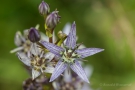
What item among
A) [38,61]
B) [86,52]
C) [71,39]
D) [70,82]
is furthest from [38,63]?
[70,82]

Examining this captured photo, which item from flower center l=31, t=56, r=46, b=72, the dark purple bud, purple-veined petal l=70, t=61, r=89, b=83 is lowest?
purple-veined petal l=70, t=61, r=89, b=83

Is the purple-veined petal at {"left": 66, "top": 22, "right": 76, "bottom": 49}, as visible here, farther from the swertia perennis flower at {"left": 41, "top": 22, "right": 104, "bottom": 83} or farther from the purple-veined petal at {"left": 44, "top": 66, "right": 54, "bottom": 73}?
the purple-veined petal at {"left": 44, "top": 66, "right": 54, "bottom": 73}

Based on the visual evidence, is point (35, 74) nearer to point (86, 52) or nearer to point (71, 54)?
point (71, 54)

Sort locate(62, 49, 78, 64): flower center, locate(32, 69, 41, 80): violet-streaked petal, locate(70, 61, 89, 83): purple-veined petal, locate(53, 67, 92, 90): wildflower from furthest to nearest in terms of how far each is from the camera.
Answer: locate(53, 67, 92, 90): wildflower, locate(62, 49, 78, 64): flower center, locate(32, 69, 41, 80): violet-streaked petal, locate(70, 61, 89, 83): purple-veined petal

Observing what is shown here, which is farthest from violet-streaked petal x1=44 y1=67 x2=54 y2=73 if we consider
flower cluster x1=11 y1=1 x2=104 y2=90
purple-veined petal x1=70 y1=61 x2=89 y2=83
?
purple-veined petal x1=70 y1=61 x2=89 y2=83

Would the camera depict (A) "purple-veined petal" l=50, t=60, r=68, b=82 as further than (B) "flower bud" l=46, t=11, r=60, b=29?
No

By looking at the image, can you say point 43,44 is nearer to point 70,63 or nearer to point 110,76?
point 70,63

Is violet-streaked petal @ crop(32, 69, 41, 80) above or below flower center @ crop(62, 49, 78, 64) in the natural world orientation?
below

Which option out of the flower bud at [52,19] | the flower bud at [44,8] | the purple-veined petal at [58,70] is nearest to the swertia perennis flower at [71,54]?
the purple-veined petal at [58,70]
